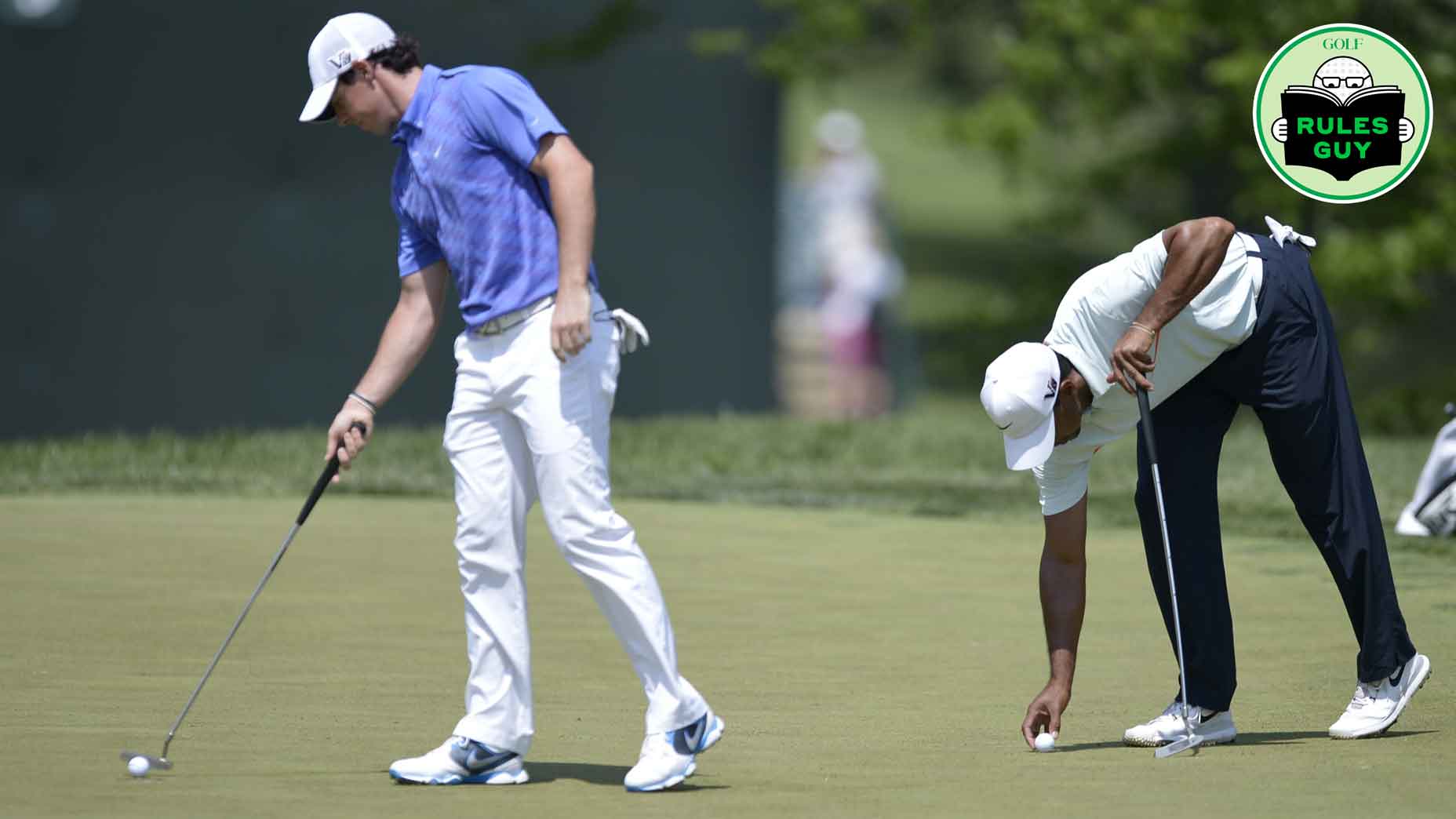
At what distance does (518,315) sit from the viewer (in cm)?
580

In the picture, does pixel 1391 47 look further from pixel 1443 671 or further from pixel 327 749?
pixel 327 749

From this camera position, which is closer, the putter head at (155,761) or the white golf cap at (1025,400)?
the putter head at (155,761)

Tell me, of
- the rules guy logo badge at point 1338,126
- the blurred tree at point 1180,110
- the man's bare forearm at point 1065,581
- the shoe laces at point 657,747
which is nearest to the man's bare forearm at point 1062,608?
the man's bare forearm at point 1065,581

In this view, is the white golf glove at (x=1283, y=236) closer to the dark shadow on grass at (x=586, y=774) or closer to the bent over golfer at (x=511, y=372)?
the bent over golfer at (x=511, y=372)

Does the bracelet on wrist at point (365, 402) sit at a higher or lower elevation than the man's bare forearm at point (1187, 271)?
lower

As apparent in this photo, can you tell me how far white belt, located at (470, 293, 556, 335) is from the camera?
5.80 m

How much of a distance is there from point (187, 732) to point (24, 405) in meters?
11.7

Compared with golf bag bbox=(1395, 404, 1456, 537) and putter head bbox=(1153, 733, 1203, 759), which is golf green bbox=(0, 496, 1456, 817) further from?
golf bag bbox=(1395, 404, 1456, 537)

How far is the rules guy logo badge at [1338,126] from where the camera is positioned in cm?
1756

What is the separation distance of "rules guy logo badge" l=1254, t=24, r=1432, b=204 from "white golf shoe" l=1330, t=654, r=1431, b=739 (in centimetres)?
1075

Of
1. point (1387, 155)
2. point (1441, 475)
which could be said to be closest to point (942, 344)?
point (1387, 155)

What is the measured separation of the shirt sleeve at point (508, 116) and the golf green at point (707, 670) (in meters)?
1.61

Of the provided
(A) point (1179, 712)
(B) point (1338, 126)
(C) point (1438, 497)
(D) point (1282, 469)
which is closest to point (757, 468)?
(C) point (1438, 497)

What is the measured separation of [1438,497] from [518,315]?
21.3 ft
